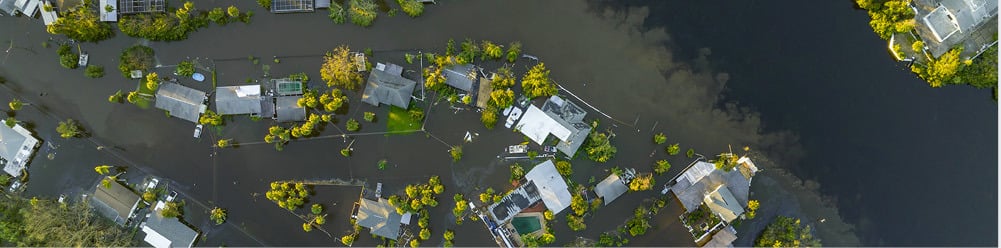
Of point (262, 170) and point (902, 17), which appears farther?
point (262, 170)

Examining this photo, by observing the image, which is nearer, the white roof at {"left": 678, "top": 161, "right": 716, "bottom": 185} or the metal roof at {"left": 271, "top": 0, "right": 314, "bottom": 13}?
the white roof at {"left": 678, "top": 161, "right": 716, "bottom": 185}

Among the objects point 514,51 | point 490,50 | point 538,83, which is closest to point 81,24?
point 490,50

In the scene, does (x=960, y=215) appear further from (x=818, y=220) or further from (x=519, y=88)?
(x=519, y=88)

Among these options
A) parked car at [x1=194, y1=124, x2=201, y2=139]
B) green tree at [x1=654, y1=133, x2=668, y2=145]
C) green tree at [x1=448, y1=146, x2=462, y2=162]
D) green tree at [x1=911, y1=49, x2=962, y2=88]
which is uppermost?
green tree at [x1=911, y1=49, x2=962, y2=88]

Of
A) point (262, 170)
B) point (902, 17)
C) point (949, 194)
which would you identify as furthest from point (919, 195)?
point (262, 170)

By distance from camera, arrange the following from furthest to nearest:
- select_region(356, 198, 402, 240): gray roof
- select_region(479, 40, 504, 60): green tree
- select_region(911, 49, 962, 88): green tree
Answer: select_region(356, 198, 402, 240): gray roof, select_region(479, 40, 504, 60): green tree, select_region(911, 49, 962, 88): green tree

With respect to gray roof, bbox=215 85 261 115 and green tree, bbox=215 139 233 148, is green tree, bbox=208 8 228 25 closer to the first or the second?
gray roof, bbox=215 85 261 115

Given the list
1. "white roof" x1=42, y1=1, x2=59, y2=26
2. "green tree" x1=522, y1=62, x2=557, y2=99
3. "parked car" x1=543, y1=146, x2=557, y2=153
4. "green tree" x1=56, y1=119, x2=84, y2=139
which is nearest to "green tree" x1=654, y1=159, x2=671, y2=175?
"parked car" x1=543, y1=146, x2=557, y2=153
